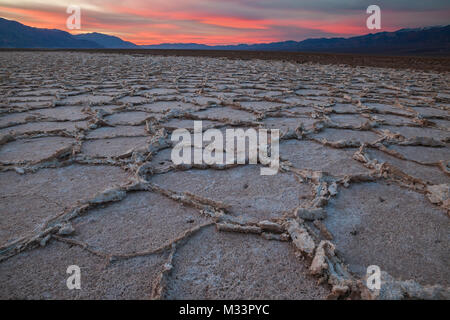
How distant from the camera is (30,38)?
3765 inches

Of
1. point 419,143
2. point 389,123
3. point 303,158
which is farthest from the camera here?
point 389,123

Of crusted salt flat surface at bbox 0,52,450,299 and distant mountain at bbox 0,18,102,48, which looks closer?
crusted salt flat surface at bbox 0,52,450,299

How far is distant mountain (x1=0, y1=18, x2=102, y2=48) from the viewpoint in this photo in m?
83.6

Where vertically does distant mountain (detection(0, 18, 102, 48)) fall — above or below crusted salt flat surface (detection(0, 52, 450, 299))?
above

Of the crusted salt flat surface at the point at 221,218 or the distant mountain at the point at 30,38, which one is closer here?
the crusted salt flat surface at the point at 221,218

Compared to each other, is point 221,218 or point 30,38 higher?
point 30,38

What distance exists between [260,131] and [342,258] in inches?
61.6

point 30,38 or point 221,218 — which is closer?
point 221,218

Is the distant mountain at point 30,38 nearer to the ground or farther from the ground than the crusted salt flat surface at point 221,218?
farther from the ground

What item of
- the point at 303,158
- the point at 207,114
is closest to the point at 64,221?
the point at 303,158

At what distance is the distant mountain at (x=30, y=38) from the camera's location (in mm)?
83613
